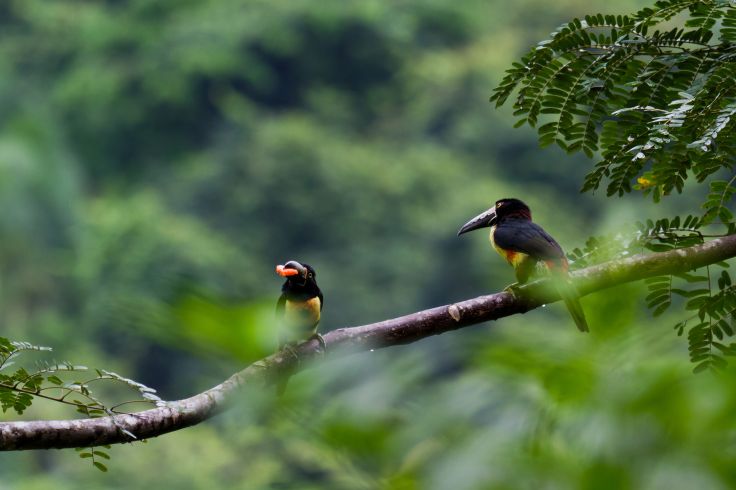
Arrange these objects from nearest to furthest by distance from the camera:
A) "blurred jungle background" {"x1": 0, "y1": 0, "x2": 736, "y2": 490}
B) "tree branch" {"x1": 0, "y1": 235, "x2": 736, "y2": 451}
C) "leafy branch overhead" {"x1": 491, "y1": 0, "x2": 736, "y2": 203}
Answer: "tree branch" {"x1": 0, "y1": 235, "x2": 736, "y2": 451} → "leafy branch overhead" {"x1": 491, "y1": 0, "x2": 736, "y2": 203} → "blurred jungle background" {"x1": 0, "y1": 0, "x2": 736, "y2": 490}

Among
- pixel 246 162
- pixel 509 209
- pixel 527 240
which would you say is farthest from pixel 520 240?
pixel 246 162

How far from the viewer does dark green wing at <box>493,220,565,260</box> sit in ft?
9.97

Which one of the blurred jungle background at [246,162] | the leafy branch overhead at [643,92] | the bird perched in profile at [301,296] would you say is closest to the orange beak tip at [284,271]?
the bird perched in profile at [301,296]

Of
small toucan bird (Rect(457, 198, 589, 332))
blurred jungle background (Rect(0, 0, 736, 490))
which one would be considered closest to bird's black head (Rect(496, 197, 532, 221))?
small toucan bird (Rect(457, 198, 589, 332))

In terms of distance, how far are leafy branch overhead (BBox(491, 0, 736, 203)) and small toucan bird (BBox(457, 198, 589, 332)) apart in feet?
1.09

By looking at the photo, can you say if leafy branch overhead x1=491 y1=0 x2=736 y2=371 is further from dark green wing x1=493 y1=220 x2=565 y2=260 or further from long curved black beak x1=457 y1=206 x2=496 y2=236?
long curved black beak x1=457 y1=206 x2=496 y2=236

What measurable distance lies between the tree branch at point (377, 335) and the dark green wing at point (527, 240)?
13.1 inches

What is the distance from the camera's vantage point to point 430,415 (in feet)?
3.68

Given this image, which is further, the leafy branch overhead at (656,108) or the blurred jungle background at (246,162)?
the blurred jungle background at (246,162)

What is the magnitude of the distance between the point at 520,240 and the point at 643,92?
0.67 meters

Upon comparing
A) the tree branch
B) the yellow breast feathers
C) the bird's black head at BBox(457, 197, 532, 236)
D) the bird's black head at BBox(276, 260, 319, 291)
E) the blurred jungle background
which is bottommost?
the tree branch

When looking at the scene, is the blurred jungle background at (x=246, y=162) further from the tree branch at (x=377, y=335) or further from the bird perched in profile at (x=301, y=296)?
the tree branch at (x=377, y=335)

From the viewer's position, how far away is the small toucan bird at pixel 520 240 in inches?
118

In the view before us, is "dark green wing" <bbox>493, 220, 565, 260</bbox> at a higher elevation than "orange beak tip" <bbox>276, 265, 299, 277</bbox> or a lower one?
higher
